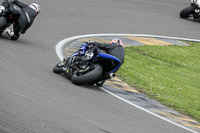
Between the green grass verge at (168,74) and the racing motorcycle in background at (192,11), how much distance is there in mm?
3633

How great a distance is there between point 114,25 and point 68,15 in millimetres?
1715

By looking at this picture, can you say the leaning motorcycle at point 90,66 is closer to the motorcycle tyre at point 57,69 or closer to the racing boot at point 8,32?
the motorcycle tyre at point 57,69

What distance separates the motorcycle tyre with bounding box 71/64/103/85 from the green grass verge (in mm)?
1902

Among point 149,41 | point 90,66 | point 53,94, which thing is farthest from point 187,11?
point 53,94

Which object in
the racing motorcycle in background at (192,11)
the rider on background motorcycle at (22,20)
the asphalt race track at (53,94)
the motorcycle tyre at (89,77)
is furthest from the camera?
the racing motorcycle in background at (192,11)

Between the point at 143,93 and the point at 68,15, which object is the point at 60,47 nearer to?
the point at 143,93

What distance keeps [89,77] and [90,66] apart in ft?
1.23

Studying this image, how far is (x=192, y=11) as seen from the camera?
803 inches

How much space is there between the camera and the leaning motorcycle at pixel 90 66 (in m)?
9.20

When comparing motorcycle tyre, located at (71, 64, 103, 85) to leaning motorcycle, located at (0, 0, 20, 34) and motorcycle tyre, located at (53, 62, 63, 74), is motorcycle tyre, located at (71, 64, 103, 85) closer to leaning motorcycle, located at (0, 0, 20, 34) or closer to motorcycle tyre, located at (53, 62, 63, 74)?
A: motorcycle tyre, located at (53, 62, 63, 74)

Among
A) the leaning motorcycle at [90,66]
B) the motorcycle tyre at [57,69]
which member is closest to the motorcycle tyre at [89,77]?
the leaning motorcycle at [90,66]

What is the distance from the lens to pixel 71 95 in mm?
8273

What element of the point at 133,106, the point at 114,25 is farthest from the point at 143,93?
the point at 114,25

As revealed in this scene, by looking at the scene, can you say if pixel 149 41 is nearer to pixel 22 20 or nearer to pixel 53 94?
pixel 22 20
